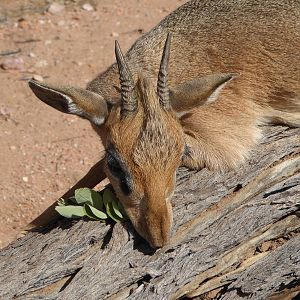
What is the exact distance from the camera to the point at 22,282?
5.48 m

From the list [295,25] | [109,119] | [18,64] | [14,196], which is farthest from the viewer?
[18,64]

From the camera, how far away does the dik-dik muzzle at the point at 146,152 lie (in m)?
5.42

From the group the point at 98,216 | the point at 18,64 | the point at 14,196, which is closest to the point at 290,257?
the point at 98,216

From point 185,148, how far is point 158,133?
0.46 metres

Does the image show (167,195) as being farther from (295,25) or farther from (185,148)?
(295,25)

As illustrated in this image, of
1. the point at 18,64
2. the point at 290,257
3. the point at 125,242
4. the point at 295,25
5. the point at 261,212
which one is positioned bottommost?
the point at 290,257

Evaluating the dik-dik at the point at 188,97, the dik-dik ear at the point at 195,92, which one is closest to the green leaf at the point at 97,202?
the dik-dik at the point at 188,97

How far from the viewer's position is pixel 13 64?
413 inches

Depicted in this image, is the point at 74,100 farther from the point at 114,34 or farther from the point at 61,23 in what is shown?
the point at 61,23

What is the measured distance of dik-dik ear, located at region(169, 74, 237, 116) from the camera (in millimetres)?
5859

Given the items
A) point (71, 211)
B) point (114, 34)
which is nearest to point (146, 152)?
point (71, 211)

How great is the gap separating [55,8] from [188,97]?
6.43 metres

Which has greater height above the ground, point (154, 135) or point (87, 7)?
point (87, 7)

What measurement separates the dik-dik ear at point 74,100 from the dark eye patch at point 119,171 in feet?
1.19
